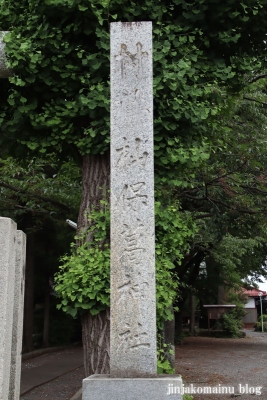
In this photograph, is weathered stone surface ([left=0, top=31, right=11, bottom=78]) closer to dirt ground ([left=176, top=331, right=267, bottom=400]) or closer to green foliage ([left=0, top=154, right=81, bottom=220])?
green foliage ([left=0, top=154, right=81, bottom=220])

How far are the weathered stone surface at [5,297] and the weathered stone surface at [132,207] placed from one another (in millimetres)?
870

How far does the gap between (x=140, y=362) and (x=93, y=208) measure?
113 inches

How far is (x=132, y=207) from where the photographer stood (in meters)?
4.21

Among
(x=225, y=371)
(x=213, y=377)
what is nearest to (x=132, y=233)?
(x=213, y=377)

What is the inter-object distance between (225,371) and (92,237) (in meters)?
8.33

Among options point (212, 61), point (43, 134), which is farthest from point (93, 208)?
point (212, 61)

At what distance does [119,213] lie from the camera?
421 centimetres

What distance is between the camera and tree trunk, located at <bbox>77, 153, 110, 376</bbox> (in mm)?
6047

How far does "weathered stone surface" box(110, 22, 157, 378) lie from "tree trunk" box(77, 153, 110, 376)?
213cm

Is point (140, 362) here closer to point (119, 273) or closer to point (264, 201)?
point (119, 273)

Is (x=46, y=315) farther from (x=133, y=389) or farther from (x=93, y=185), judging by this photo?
(x=133, y=389)

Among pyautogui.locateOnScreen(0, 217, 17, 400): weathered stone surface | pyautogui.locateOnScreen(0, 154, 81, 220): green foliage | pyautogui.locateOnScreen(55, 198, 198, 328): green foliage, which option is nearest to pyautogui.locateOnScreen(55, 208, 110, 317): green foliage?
pyautogui.locateOnScreen(55, 198, 198, 328): green foliage

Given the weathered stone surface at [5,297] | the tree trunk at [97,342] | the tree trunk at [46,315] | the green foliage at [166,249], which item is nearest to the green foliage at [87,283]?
the tree trunk at [97,342]

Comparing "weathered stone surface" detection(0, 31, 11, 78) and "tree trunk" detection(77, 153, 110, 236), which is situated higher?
"weathered stone surface" detection(0, 31, 11, 78)
